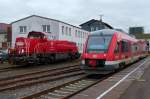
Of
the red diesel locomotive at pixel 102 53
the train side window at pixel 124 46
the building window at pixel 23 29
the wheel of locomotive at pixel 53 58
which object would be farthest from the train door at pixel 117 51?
the building window at pixel 23 29

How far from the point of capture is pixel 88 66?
20016 mm

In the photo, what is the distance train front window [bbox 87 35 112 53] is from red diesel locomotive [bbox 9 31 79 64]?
31.1ft

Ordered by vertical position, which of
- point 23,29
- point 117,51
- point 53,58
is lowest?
point 53,58

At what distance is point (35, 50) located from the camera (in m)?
30.3

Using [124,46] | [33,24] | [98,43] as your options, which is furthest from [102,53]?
[33,24]

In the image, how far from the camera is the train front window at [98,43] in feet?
66.5

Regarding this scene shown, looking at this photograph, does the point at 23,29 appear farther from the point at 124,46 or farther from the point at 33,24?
the point at 124,46

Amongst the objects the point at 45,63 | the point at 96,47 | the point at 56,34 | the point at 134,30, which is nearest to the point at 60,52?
the point at 45,63

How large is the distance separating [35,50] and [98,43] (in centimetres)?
1087

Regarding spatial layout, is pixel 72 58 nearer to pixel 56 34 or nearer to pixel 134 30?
pixel 56 34

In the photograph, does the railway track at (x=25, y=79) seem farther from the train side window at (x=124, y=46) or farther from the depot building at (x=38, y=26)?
the depot building at (x=38, y=26)

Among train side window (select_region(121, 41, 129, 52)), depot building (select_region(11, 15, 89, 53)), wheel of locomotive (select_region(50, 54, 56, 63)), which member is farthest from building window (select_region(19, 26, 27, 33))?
train side window (select_region(121, 41, 129, 52))

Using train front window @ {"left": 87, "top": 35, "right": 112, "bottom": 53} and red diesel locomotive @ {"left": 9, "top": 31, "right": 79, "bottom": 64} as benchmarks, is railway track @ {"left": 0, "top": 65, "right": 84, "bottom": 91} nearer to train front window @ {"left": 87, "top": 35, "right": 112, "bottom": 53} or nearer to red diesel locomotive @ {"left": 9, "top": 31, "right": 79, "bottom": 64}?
train front window @ {"left": 87, "top": 35, "right": 112, "bottom": 53}

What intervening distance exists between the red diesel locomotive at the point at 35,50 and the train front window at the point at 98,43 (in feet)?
31.1
